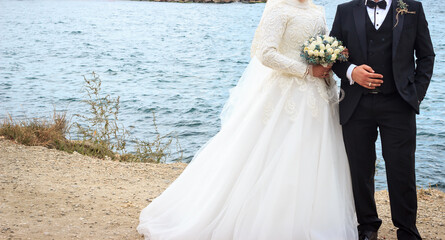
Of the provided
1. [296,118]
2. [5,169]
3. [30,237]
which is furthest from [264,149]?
[5,169]

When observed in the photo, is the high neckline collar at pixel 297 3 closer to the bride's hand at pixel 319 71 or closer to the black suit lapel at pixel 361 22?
the black suit lapel at pixel 361 22

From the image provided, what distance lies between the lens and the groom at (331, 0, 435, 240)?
11.4 feet

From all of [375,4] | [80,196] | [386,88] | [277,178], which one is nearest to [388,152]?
[386,88]

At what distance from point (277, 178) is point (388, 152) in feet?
2.73

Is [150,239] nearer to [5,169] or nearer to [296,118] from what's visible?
[296,118]

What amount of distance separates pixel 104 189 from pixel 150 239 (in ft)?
5.31

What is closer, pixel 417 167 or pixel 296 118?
pixel 296 118

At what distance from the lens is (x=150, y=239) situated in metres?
3.85

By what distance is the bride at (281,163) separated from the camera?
3590 millimetres

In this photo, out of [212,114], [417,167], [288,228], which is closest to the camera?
[288,228]

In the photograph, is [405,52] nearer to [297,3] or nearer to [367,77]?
[367,77]

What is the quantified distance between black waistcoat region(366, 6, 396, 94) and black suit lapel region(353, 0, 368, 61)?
3cm

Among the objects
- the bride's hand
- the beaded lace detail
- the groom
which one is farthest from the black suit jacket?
the beaded lace detail

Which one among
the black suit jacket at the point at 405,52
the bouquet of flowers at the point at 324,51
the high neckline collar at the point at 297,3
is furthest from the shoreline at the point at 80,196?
the high neckline collar at the point at 297,3
